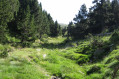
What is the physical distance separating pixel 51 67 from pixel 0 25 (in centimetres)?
1349

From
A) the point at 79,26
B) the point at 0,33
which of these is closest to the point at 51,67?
the point at 0,33

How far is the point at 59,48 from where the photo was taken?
101ft

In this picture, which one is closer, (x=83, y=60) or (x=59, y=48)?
(x=83, y=60)

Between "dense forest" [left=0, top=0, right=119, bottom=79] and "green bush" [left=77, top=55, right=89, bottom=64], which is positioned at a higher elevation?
"dense forest" [left=0, top=0, right=119, bottom=79]

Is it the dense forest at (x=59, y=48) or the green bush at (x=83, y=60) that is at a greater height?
the dense forest at (x=59, y=48)

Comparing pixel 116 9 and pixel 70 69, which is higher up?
pixel 116 9

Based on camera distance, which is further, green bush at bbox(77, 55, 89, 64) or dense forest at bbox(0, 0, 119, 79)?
green bush at bbox(77, 55, 89, 64)

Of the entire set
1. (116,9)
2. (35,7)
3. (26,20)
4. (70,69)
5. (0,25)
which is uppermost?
(35,7)

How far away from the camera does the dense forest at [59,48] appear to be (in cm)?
916

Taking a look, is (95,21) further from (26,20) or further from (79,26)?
(26,20)

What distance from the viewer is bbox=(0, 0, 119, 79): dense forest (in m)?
9.16

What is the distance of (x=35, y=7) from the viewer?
140 ft

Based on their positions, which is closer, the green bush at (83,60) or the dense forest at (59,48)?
the dense forest at (59,48)

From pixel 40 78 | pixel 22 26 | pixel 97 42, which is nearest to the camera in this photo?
pixel 40 78
